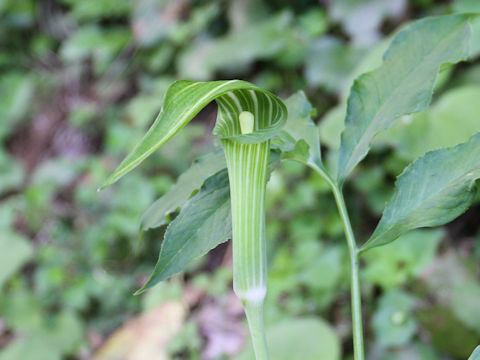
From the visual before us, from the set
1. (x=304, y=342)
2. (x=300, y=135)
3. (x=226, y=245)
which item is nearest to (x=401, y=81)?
(x=300, y=135)

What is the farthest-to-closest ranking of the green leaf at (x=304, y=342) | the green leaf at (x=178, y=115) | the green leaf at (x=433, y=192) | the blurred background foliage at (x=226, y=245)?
the blurred background foliage at (x=226, y=245)
the green leaf at (x=304, y=342)
the green leaf at (x=433, y=192)
the green leaf at (x=178, y=115)

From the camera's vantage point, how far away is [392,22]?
1820 mm

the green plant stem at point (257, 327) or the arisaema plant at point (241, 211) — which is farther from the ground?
the arisaema plant at point (241, 211)

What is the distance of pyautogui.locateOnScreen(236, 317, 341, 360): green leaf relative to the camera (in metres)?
1.13

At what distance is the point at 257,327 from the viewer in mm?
348

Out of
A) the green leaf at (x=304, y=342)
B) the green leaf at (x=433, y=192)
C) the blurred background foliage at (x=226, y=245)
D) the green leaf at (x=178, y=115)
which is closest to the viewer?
the green leaf at (x=178, y=115)

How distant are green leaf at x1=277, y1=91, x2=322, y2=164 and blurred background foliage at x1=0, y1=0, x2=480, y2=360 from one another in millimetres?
806

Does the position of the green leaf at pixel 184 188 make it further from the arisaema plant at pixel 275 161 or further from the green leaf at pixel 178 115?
the green leaf at pixel 178 115

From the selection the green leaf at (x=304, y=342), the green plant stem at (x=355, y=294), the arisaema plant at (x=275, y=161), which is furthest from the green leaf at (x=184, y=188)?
the green leaf at (x=304, y=342)

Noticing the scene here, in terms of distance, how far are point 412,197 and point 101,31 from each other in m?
2.94

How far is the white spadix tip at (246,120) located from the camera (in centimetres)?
36

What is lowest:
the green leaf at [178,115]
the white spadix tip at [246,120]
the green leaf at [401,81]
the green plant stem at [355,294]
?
the green plant stem at [355,294]

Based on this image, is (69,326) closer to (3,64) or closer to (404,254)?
(404,254)

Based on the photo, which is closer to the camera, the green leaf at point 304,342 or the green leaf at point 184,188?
the green leaf at point 184,188
